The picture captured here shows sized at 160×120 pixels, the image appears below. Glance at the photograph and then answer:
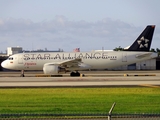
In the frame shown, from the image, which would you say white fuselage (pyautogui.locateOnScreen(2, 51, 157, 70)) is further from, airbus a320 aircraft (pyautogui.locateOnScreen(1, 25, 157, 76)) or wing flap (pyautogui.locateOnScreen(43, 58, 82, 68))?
wing flap (pyautogui.locateOnScreen(43, 58, 82, 68))

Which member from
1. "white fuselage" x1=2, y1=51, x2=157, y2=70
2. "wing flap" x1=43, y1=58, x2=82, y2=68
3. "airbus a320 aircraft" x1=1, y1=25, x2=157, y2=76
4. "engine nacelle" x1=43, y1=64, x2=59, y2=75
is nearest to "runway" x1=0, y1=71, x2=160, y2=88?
"engine nacelle" x1=43, y1=64, x2=59, y2=75

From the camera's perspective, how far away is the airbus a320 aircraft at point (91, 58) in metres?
52.8

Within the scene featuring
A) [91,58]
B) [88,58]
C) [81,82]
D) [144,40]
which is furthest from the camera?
[144,40]

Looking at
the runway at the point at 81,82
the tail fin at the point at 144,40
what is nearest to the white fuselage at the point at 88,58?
the tail fin at the point at 144,40

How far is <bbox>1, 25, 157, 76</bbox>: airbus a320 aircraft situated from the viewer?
52.8 metres

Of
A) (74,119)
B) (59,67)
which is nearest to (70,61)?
(59,67)

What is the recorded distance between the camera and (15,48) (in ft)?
391

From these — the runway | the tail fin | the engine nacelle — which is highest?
the tail fin

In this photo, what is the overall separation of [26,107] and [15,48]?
333 ft

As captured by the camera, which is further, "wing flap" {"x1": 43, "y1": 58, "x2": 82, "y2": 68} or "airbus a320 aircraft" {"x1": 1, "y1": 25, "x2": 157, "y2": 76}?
"airbus a320 aircraft" {"x1": 1, "y1": 25, "x2": 157, "y2": 76}

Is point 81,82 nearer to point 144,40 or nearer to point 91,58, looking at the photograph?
point 91,58

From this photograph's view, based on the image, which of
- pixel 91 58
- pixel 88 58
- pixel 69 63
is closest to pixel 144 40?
pixel 91 58

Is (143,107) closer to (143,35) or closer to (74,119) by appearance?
(74,119)

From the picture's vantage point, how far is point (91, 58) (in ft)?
174
